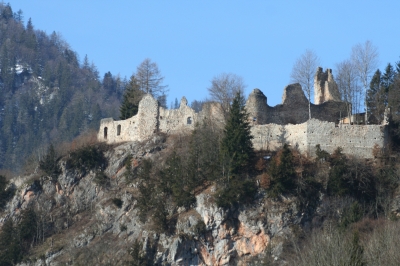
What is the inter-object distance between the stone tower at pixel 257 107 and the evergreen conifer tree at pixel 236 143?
2.79 meters

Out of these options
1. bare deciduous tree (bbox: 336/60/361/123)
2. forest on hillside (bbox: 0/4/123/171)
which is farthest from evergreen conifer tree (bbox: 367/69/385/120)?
forest on hillside (bbox: 0/4/123/171)

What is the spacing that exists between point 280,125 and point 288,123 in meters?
3.03

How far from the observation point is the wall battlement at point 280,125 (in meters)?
48.1

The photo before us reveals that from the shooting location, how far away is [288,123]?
2069 inches

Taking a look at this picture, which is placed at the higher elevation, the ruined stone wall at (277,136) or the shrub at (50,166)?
the ruined stone wall at (277,136)

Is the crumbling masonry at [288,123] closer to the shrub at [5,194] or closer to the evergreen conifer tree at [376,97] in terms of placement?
the evergreen conifer tree at [376,97]

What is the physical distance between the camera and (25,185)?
5416cm

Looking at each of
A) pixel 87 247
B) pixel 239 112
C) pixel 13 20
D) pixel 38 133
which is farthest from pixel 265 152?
pixel 13 20

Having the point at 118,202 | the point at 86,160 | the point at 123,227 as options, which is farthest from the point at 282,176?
the point at 86,160

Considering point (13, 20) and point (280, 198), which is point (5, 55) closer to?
point (13, 20)

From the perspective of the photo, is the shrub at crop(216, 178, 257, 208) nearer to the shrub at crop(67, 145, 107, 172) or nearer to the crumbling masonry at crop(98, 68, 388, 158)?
the crumbling masonry at crop(98, 68, 388, 158)

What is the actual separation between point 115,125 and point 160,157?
19.1 ft

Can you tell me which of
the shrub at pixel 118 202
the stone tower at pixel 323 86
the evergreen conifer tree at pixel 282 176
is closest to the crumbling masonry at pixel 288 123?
the stone tower at pixel 323 86

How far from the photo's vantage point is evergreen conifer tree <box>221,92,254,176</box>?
4706 centimetres
